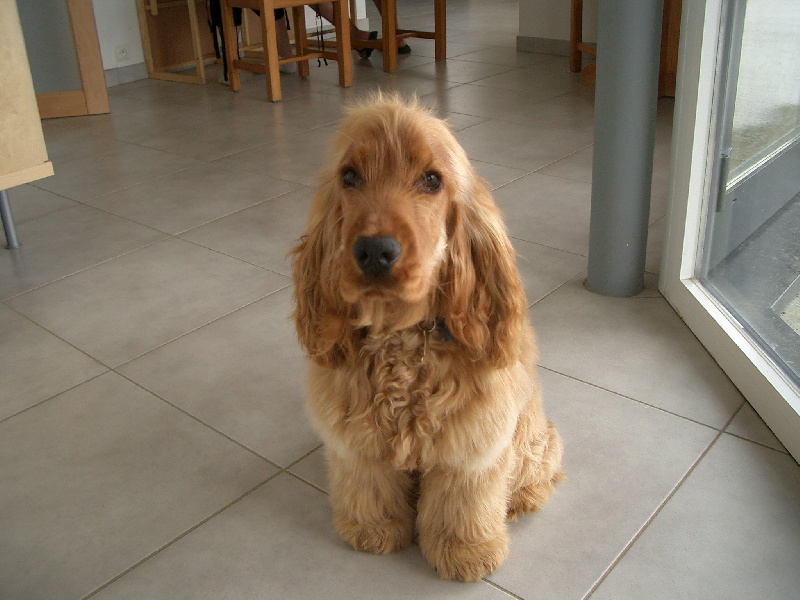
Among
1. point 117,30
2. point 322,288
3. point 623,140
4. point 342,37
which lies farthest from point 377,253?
point 117,30

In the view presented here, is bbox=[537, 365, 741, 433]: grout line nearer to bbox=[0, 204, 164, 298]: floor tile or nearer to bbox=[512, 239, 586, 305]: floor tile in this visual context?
bbox=[512, 239, 586, 305]: floor tile

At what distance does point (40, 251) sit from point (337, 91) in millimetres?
3509

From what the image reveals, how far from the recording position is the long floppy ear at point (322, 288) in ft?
5.42

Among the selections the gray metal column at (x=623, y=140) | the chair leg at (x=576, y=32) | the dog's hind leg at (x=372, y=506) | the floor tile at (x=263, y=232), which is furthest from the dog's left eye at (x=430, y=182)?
the chair leg at (x=576, y=32)

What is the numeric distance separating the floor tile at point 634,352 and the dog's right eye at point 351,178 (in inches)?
57.3

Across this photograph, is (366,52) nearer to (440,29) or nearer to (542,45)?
(440,29)

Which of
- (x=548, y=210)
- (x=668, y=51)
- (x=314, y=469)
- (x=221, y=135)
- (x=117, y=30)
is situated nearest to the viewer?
(x=314, y=469)

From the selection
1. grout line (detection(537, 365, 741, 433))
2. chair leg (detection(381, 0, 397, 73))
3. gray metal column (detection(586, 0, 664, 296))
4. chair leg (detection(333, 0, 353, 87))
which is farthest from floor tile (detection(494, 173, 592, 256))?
chair leg (detection(381, 0, 397, 73))

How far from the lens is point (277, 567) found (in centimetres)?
198

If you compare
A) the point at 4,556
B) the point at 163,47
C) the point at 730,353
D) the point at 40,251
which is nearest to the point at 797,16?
the point at 730,353

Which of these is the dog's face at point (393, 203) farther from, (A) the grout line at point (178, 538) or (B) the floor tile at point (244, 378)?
(B) the floor tile at point (244, 378)

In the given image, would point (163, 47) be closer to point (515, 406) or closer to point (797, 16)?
point (797, 16)

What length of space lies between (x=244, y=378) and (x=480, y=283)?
53.4 inches

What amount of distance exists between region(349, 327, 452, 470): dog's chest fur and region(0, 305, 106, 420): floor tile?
1.50m
